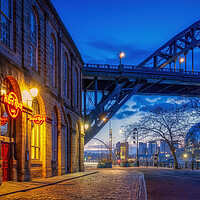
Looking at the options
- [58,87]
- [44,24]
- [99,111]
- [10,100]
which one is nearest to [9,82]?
[10,100]

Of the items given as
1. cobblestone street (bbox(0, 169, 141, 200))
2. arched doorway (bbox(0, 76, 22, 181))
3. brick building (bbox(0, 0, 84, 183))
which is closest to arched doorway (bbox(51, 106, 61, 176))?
brick building (bbox(0, 0, 84, 183))

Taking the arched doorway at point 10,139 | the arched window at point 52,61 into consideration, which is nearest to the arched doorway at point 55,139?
the arched window at point 52,61

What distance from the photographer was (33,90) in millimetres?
17844

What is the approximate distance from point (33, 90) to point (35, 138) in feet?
14.2

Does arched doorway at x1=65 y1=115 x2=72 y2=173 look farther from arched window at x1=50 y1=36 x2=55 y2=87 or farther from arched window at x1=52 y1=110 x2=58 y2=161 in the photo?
arched window at x1=50 y1=36 x2=55 y2=87

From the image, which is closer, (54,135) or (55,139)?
(54,135)

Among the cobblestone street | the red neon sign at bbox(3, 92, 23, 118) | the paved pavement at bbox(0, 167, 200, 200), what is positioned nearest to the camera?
the cobblestone street

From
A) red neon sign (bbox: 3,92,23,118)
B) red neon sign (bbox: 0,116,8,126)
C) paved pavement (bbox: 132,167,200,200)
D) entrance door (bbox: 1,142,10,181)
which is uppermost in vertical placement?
red neon sign (bbox: 3,92,23,118)

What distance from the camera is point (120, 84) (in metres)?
46.8

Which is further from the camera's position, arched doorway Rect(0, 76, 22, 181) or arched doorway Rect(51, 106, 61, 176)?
arched doorway Rect(51, 106, 61, 176)

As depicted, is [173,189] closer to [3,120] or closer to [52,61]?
[3,120]

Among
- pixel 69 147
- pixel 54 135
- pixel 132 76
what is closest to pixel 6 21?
pixel 54 135

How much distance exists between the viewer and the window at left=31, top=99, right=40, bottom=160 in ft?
67.9

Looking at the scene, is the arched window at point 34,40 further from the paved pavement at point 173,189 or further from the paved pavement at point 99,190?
the paved pavement at point 173,189
